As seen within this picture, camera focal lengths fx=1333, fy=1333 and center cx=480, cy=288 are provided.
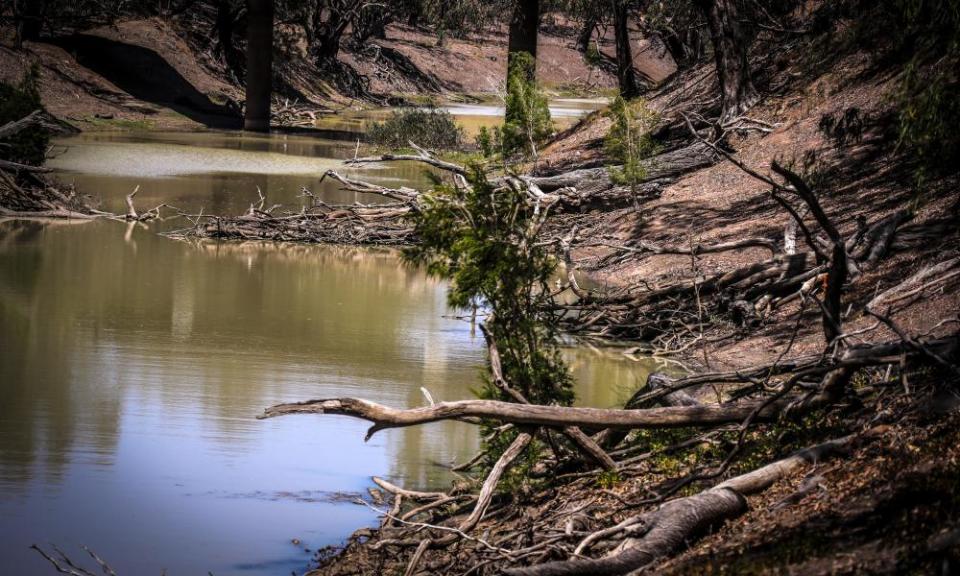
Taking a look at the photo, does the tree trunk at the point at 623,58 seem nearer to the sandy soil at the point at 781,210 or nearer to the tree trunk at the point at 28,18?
the sandy soil at the point at 781,210

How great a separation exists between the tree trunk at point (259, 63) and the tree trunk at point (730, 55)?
22060mm

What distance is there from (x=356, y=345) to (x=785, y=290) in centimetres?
469

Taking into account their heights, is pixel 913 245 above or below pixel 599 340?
above

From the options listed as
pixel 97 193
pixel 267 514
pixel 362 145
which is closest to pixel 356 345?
pixel 267 514

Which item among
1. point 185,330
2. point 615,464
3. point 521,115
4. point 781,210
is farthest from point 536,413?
point 521,115

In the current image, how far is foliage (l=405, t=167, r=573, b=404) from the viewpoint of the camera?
897 cm

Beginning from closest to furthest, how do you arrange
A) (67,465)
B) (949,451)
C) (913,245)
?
1. (949,451)
2. (67,465)
3. (913,245)

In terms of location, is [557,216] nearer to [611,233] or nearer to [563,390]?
[611,233]

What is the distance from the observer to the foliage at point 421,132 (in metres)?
36.9

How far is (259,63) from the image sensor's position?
144ft

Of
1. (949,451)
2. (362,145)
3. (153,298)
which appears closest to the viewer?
(949,451)

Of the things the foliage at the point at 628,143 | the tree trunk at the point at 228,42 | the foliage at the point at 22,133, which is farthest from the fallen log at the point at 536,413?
the tree trunk at the point at 228,42

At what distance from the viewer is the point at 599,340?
14.7 m

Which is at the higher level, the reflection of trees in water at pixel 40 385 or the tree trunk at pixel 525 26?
the tree trunk at pixel 525 26
